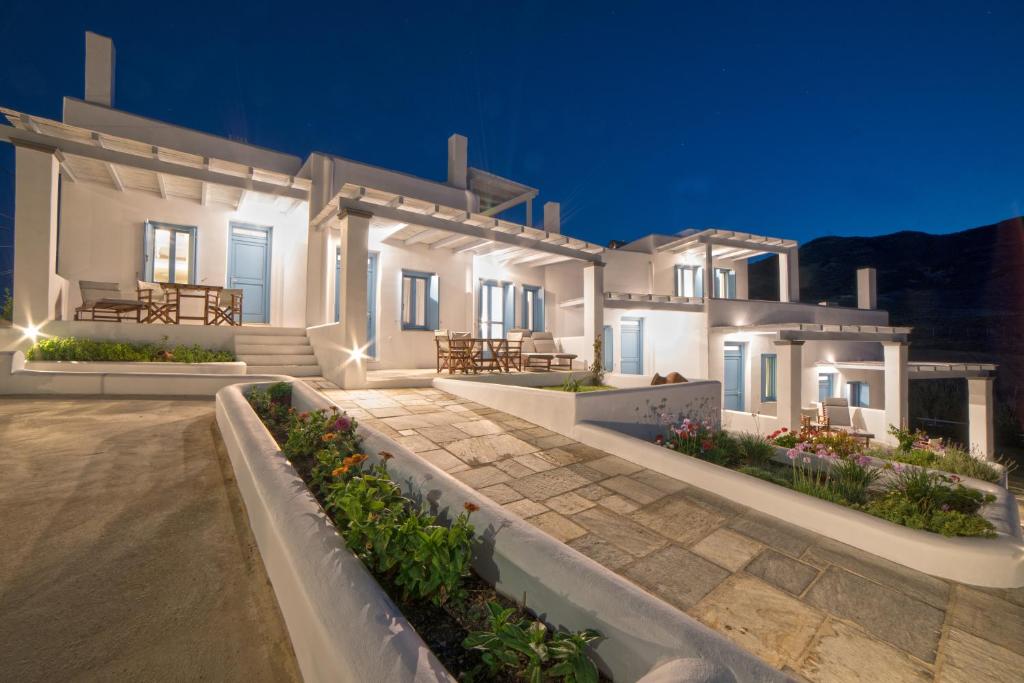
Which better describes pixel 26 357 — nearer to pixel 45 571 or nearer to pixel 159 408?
pixel 159 408

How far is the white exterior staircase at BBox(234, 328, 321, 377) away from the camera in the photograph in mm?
8070

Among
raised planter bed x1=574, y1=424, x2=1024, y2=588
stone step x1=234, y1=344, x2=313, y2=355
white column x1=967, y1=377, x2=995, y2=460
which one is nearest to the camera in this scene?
raised planter bed x1=574, y1=424, x2=1024, y2=588

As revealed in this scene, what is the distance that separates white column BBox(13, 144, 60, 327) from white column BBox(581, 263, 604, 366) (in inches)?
417

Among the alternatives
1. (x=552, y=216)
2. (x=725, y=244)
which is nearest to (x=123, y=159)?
(x=552, y=216)

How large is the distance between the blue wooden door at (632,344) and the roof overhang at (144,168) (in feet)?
34.7

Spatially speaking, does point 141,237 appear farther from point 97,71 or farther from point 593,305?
point 593,305

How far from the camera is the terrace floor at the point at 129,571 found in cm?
163

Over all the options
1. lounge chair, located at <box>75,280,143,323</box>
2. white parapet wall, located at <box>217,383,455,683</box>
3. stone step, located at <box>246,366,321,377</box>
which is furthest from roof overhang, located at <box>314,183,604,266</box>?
white parapet wall, located at <box>217,383,455,683</box>

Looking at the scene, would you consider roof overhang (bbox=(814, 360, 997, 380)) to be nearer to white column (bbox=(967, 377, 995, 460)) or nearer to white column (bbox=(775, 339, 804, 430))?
white column (bbox=(967, 377, 995, 460))

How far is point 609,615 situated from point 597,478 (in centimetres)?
231

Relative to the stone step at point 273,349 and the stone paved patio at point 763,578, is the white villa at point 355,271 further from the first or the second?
the stone paved patio at point 763,578

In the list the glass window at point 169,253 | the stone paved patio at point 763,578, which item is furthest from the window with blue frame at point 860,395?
the glass window at point 169,253

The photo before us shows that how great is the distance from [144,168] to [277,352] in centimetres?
409

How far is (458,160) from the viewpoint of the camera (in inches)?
514
